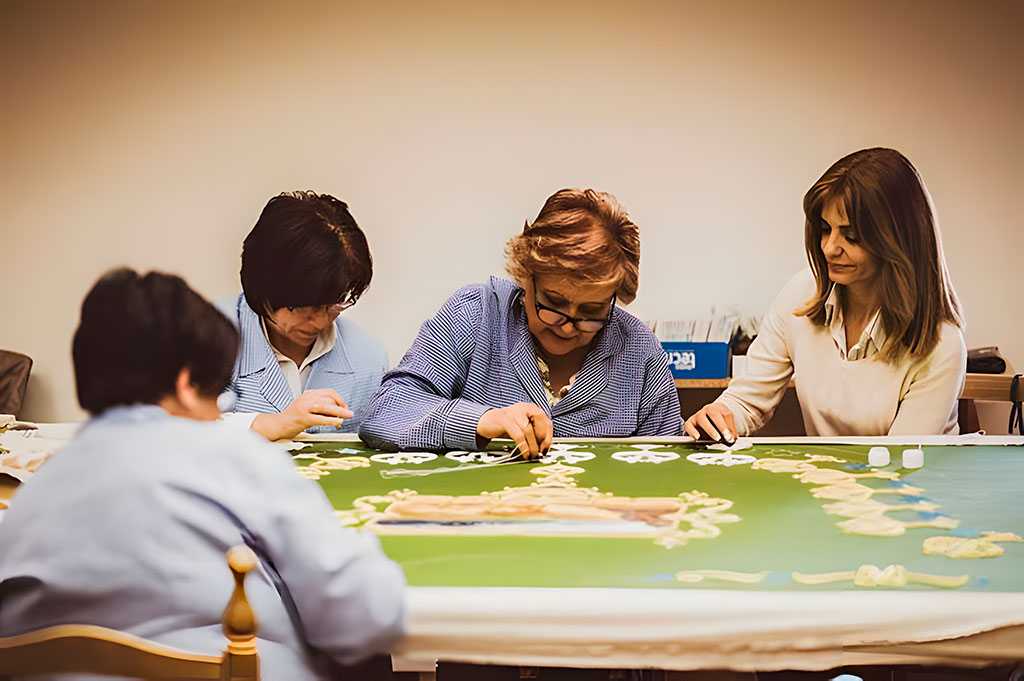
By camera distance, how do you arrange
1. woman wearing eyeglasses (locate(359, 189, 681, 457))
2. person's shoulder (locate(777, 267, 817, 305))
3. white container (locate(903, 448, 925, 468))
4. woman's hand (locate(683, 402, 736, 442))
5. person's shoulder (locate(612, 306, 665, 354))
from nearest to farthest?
white container (locate(903, 448, 925, 468)), woman wearing eyeglasses (locate(359, 189, 681, 457)), woman's hand (locate(683, 402, 736, 442)), person's shoulder (locate(612, 306, 665, 354)), person's shoulder (locate(777, 267, 817, 305))

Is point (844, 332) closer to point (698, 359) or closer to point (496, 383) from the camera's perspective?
point (698, 359)

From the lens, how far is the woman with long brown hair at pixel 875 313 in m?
2.01

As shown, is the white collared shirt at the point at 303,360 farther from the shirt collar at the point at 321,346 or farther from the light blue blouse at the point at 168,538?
the light blue blouse at the point at 168,538

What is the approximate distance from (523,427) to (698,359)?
4.11 feet

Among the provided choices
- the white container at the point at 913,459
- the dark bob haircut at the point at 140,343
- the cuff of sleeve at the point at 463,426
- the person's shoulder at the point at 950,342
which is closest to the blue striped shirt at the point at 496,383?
the cuff of sleeve at the point at 463,426

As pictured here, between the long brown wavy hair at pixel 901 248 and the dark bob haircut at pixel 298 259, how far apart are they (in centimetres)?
114

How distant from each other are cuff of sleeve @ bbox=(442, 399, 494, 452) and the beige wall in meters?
1.11

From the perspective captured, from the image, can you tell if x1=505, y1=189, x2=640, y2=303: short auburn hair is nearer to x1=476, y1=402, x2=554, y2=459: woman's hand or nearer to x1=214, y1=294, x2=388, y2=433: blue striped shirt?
x1=476, y1=402, x2=554, y2=459: woman's hand

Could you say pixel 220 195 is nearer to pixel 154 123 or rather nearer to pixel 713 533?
pixel 154 123

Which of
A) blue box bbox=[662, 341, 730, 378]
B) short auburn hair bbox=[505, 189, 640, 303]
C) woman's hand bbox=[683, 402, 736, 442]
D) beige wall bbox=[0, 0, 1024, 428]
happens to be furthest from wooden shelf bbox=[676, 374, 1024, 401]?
short auburn hair bbox=[505, 189, 640, 303]

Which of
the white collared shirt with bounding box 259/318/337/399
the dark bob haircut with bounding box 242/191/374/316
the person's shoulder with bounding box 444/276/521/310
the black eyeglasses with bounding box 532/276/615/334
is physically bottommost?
the white collared shirt with bounding box 259/318/337/399

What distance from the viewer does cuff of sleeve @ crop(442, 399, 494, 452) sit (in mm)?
1700

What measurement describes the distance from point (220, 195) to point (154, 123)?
0.30 meters

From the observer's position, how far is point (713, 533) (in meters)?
1.16
